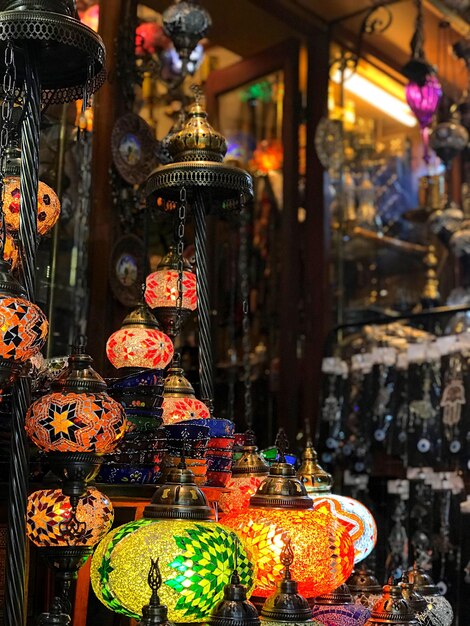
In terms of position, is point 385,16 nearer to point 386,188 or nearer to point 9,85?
point 386,188

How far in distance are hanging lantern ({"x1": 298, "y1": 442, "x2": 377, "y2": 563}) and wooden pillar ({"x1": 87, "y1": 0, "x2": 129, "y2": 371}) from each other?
147 centimetres

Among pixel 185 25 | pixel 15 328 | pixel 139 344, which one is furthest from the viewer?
pixel 185 25

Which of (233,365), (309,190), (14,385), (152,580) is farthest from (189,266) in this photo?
(309,190)

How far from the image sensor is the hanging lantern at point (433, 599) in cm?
211

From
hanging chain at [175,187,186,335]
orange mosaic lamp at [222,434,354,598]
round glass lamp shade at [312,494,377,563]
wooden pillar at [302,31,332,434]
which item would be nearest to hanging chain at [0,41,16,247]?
hanging chain at [175,187,186,335]

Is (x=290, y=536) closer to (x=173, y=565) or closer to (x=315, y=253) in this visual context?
(x=173, y=565)

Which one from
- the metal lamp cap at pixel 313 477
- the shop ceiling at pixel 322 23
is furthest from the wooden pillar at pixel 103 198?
the metal lamp cap at pixel 313 477

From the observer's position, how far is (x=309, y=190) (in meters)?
4.70

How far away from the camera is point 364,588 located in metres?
2.24

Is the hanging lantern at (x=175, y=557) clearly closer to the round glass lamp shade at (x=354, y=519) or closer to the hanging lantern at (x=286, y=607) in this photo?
the hanging lantern at (x=286, y=607)

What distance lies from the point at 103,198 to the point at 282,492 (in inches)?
81.8

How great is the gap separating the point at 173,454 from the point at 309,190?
9.48 feet

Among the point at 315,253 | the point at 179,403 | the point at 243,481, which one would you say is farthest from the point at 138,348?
the point at 315,253

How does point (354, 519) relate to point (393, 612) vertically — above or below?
above
